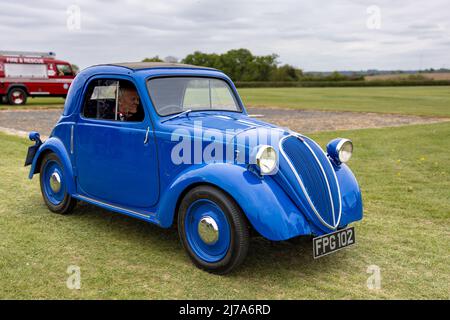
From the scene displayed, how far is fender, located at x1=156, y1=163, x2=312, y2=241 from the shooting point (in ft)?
12.1

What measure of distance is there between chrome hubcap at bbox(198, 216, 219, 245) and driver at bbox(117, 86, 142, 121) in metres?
1.32

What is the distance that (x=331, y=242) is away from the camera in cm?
395

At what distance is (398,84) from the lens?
65.2 meters

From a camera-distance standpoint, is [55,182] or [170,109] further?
[55,182]

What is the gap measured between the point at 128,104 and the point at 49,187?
186 cm

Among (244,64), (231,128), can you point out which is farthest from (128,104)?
(244,64)

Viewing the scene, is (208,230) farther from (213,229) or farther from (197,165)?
(197,165)

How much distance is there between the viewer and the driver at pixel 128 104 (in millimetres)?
4754

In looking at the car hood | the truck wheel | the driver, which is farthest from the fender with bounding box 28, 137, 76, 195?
the truck wheel

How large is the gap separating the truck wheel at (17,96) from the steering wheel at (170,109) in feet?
72.4

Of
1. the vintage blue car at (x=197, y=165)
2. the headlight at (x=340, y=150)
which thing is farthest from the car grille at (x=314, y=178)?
the headlight at (x=340, y=150)

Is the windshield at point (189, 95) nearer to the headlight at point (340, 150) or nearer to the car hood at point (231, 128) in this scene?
the car hood at point (231, 128)
